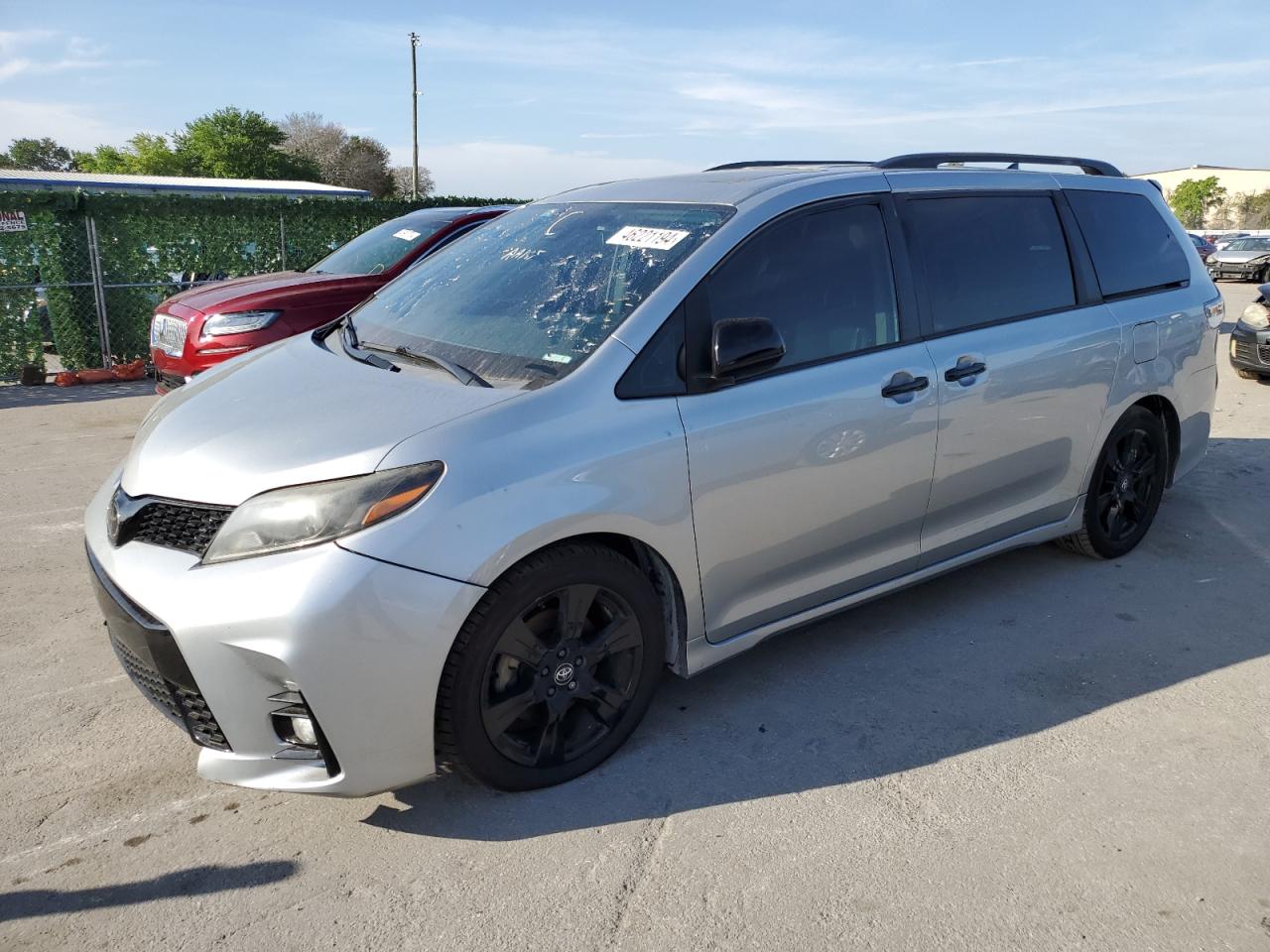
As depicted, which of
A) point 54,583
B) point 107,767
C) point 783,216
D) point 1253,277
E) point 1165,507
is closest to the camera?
point 107,767

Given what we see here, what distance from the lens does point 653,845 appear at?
2777 millimetres

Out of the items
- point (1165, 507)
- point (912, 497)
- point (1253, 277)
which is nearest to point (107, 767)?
point (912, 497)

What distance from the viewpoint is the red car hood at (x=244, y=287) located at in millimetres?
7298

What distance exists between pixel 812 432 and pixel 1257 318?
359 inches

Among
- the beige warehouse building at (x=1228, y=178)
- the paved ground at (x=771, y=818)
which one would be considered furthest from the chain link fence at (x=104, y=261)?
the beige warehouse building at (x=1228, y=178)

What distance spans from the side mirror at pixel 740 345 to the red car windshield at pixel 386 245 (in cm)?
552

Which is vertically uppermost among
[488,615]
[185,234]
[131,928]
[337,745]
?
[185,234]

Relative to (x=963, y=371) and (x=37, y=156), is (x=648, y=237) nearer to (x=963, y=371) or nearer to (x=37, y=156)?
(x=963, y=371)

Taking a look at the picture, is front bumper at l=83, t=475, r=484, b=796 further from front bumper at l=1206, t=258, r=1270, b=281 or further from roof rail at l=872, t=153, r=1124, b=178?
front bumper at l=1206, t=258, r=1270, b=281

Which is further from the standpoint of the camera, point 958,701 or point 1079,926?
point 958,701

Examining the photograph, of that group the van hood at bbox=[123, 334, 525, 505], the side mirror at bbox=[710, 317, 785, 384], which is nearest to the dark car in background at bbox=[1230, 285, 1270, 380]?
the side mirror at bbox=[710, 317, 785, 384]

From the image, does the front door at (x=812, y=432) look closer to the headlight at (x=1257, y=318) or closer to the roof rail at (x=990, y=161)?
the roof rail at (x=990, y=161)

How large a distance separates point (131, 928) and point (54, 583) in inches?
105

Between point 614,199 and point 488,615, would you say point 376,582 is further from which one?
point 614,199
